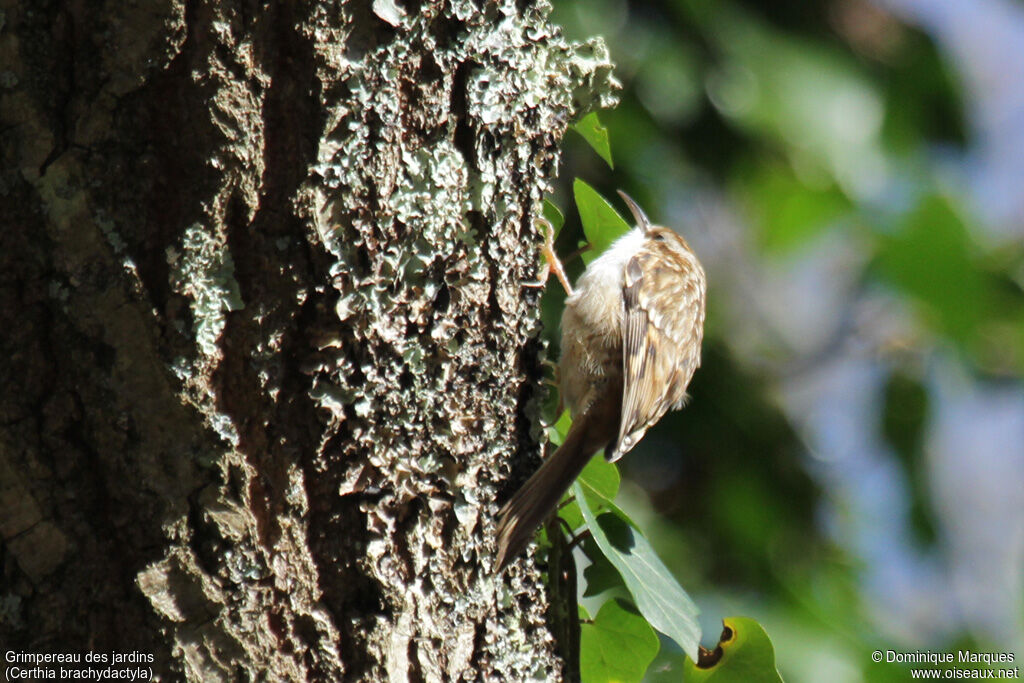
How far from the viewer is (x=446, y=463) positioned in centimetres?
148

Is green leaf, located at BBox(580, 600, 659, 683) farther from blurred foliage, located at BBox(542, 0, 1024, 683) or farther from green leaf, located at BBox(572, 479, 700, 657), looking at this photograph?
blurred foliage, located at BBox(542, 0, 1024, 683)

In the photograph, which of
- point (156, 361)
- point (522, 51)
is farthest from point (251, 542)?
point (522, 51)

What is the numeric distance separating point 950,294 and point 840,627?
1079 millimetres

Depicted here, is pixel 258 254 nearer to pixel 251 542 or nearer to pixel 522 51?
pixel 251 542

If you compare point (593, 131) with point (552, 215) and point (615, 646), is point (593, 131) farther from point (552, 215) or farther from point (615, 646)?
point (615, 646)

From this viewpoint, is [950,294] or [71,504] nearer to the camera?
[71,504]

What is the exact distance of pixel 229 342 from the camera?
4.37 feet

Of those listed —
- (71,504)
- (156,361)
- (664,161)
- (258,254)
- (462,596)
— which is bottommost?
(462,596)

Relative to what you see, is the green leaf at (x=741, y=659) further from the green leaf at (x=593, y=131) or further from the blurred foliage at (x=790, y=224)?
the blurred foliage at (x=790, y=224)

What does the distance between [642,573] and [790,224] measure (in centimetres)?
171

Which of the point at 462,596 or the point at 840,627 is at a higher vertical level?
the point at 462,596

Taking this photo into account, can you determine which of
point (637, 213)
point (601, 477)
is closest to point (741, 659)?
point (601, 477)

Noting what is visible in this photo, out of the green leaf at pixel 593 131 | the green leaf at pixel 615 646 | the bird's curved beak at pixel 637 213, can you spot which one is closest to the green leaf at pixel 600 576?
the green leaf at pixel 615 646

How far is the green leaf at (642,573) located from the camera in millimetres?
1684
